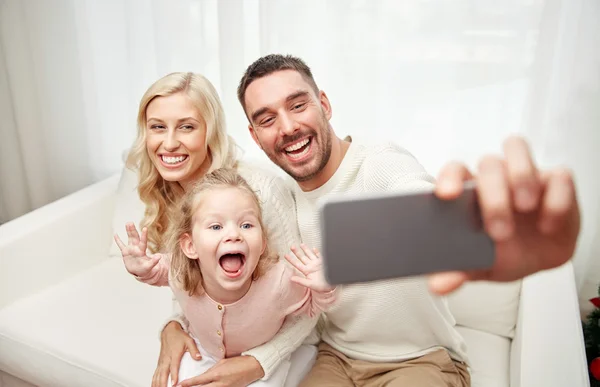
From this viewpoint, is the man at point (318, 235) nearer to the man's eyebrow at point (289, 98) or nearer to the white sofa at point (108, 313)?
the man's eyebrow at point (289, 98)

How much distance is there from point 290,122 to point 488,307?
2.20 ft

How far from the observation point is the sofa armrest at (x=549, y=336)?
937mm

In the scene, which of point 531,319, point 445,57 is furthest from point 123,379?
point 445,57

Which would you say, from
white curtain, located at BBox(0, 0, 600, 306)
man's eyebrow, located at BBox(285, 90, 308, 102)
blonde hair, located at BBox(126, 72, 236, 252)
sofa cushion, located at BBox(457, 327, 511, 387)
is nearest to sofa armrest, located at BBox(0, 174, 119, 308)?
white curtain, located at BBox(0, 0, 600, 306)

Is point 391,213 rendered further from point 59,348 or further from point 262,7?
point 262,7

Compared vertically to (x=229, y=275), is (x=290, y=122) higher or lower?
higher

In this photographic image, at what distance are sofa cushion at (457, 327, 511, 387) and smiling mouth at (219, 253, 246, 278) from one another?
56cm

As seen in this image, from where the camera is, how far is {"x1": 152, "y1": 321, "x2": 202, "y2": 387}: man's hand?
3.44 feet

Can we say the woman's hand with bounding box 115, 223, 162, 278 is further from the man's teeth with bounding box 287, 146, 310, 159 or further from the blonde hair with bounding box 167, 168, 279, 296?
the man's teeth with bounding box 287, 146, 310, 159

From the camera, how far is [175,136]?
1.00 meters

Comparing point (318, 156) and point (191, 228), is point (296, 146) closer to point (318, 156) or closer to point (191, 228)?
point (318, 156)

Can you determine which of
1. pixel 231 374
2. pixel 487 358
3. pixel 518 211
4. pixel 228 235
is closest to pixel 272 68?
pixel 228 235

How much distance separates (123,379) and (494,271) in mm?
968

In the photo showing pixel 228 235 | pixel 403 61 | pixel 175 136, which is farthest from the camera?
pixel 403 61
